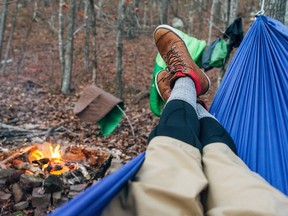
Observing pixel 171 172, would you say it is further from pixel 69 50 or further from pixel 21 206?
pixel 69 50

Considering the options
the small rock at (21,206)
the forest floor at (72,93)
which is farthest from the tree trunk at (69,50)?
the small rock at (21,206)

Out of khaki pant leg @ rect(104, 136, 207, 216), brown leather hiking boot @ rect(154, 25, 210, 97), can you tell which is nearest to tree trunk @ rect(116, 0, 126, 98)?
brown leather hiking boot @ rect(154, 25, 210, 97)

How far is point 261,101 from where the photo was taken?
136cm

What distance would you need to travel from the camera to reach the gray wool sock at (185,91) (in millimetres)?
1261

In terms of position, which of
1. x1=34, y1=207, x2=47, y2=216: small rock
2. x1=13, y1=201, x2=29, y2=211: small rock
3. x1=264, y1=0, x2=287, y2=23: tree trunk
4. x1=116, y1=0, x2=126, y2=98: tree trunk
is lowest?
x1=34, y1=207, x2=47, y2=216: small rock

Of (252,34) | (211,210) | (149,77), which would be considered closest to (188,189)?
(211,210)

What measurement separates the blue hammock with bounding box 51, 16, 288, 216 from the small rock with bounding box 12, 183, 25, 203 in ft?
4.02

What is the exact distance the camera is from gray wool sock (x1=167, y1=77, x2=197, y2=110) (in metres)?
1.26

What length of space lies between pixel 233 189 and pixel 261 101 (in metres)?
0.67

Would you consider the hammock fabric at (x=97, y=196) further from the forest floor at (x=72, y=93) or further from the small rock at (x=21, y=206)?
the forest floor at (x=72, y=93)

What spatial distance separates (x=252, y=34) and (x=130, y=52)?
7.73 metres

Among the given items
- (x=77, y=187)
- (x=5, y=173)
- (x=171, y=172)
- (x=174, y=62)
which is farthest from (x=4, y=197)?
(x=171, y=172)

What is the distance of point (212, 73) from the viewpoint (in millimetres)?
7922

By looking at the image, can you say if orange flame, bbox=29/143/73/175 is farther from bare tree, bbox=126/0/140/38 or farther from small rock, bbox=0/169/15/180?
bare tree, bbox=126/0/140/38
